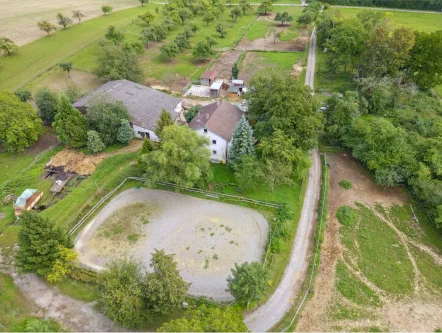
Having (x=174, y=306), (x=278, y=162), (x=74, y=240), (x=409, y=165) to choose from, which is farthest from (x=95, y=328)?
→ (x=409, y=165)

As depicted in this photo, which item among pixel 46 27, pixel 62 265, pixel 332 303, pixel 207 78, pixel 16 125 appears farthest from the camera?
pixel 46 27

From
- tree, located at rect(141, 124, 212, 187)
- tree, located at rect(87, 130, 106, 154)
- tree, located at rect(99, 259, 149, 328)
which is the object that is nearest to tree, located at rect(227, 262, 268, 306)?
tree, located at rect(99, 259, 149, 328)

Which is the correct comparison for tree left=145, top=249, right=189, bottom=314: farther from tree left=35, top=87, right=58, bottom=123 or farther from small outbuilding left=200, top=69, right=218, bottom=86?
small outbuilding left=200, top=69, right=218, bottom=86

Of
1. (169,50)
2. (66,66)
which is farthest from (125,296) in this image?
(169,50)

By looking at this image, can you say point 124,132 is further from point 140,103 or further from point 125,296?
point 125,296

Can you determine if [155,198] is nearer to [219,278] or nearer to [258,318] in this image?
[219,278]

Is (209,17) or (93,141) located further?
(209,17)

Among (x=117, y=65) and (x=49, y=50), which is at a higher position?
(x=117, y=65)
